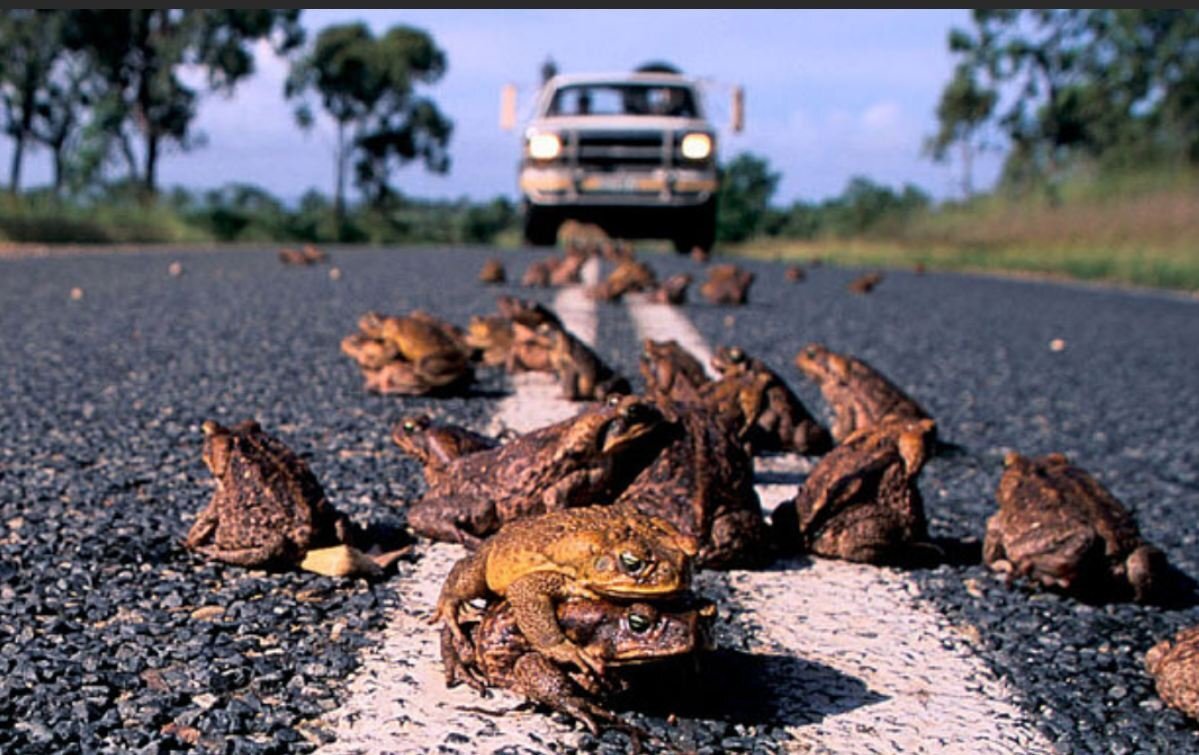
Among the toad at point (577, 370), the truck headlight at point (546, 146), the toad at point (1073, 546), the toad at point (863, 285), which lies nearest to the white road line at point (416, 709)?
the toad at point (1073, 546)

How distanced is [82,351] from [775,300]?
6911mm

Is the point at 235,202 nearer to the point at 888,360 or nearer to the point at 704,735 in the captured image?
A: the point at 888,360

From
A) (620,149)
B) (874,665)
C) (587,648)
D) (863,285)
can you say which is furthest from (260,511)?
(620,149)

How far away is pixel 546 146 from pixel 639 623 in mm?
17194

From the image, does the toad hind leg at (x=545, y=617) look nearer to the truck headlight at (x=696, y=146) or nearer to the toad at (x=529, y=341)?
the toad at (x=529, y=341)

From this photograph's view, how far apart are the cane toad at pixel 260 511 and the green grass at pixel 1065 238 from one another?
1614 cm

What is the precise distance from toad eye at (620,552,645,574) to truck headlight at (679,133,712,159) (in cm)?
1733

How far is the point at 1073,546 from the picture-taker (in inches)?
143

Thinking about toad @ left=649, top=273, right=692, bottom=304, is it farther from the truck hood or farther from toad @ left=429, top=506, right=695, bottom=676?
toad @ left=429, top=506, right=695, bottom=676

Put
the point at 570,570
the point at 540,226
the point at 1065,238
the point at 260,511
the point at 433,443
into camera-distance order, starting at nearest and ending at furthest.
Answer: the point at 570,570 < the point at 260,511 < the point at 433,443 < the point at 540,226 < the point at 1065,238

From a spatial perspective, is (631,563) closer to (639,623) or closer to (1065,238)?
(639,623)

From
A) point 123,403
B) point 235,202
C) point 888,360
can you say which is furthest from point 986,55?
point 123,403

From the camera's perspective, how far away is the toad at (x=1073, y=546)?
3633mm

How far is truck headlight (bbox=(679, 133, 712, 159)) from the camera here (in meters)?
19.5
